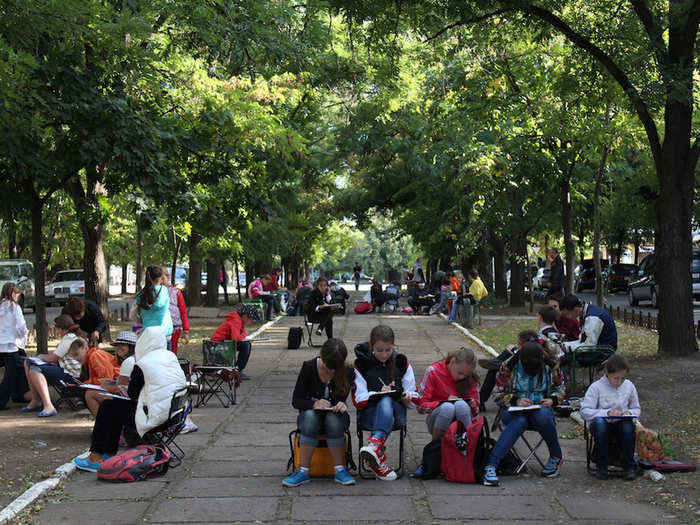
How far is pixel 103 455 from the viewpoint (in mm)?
7852

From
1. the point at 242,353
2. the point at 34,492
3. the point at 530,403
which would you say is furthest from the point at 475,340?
the point at 34,492

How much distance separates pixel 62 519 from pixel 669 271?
11.5 m

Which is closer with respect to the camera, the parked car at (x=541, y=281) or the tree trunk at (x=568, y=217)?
the tree trunk at (x=568, y=217)

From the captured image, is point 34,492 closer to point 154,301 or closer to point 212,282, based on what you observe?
point 154,301

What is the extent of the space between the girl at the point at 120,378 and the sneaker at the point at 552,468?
385 cm

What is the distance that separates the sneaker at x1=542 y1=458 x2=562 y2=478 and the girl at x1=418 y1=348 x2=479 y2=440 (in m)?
0.74

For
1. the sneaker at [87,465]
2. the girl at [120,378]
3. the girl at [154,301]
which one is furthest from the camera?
the girl at [154,301]

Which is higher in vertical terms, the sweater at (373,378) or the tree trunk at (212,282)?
the tree trunk at (212,282)

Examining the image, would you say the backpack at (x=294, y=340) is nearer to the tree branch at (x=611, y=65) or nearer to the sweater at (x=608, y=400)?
the tree branch at (x=611, y=65)

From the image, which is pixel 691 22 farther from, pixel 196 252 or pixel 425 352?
pixel 196 252

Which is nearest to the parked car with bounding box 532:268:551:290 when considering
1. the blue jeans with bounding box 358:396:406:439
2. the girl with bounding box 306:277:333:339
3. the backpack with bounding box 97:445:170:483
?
the girl with bounding box 306:277:333:339

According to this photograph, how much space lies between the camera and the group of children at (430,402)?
24.2 ft

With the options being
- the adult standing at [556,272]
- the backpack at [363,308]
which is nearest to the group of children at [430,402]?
the adult standing at [556,272]

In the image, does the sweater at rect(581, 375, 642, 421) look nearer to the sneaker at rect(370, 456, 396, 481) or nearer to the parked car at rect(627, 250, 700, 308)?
the sneaker at rect(370, 456, 396, 481)
